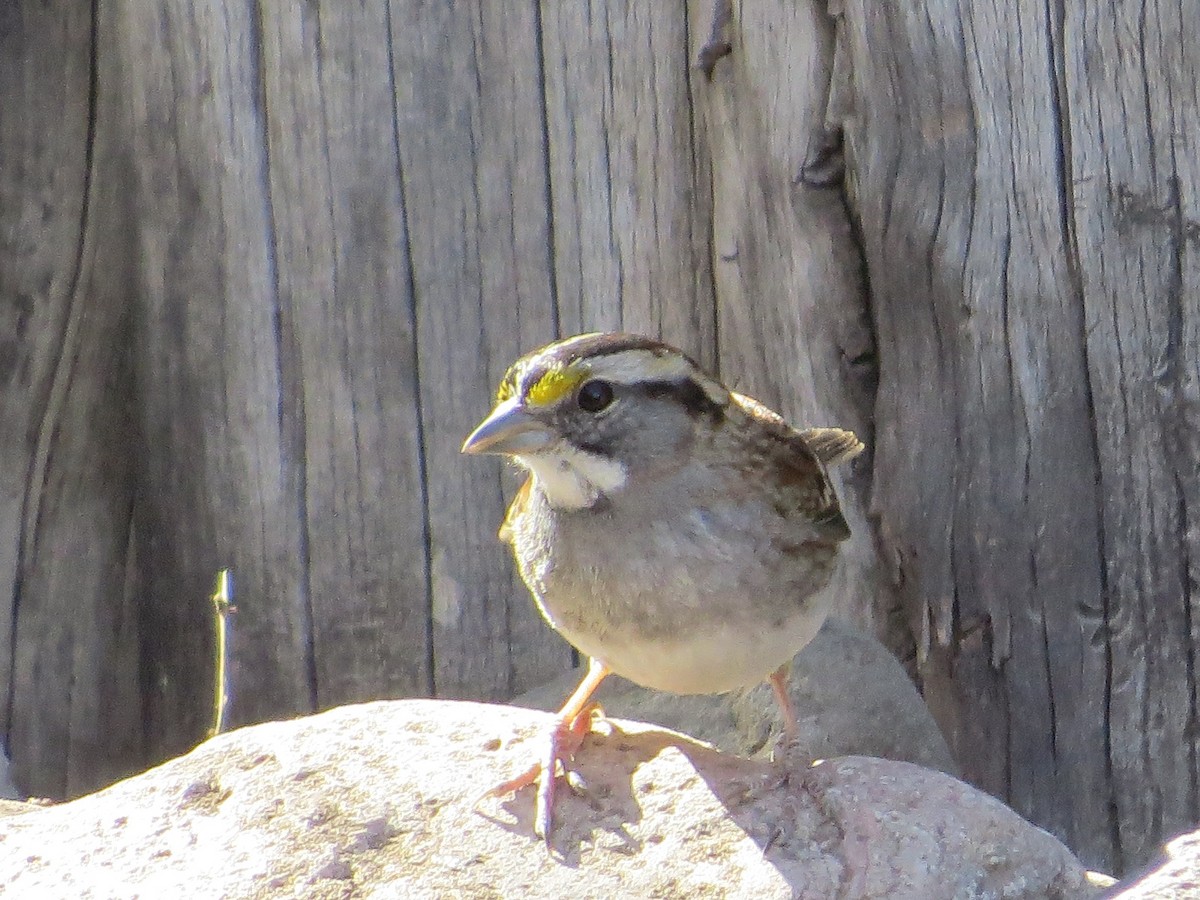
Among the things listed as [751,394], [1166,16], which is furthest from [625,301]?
[1166,16]

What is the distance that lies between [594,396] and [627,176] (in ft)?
4.06

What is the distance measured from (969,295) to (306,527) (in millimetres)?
2213

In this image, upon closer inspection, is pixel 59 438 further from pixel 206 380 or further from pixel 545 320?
pixel 545 320

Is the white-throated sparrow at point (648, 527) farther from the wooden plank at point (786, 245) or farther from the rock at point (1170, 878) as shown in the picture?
the rock at point (1170, 878)

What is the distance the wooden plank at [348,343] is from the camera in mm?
5504

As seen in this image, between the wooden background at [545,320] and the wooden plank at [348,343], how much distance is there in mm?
11

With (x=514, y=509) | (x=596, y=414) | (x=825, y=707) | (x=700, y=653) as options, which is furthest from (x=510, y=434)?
(x=825, y=707)

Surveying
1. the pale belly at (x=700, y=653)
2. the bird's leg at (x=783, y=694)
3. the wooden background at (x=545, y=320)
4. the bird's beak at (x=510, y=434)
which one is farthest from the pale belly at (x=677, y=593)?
the wooden background at (x=545, y=320)

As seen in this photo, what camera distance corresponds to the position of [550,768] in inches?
176

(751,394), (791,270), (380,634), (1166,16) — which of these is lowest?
(380,634)

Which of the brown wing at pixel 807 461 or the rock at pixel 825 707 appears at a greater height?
the brown wing at pixel 807 461

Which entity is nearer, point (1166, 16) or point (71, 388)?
point (1166, 16)

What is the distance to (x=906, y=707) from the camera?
5504 millimetres

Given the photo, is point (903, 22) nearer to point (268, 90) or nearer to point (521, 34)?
point (521, 34)
